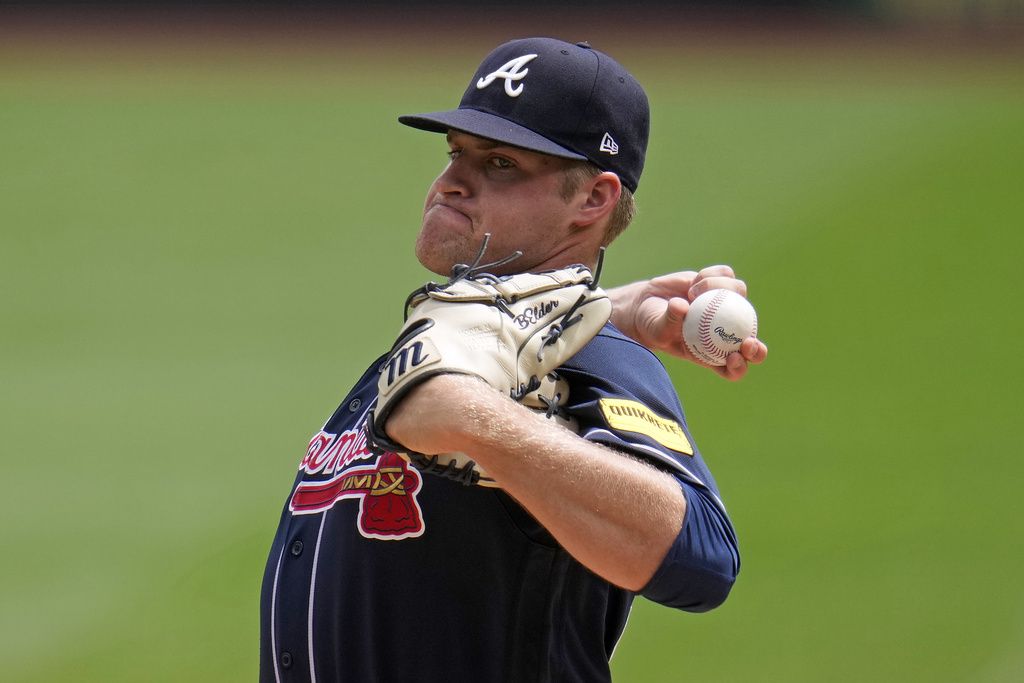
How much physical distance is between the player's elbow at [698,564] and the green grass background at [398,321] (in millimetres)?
3729

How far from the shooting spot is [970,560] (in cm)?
620

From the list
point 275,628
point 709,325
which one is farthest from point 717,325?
point 275,628

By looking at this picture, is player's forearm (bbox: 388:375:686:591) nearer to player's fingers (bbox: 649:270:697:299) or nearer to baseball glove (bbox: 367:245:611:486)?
baseball glove (bbox: 367:245:611:486)

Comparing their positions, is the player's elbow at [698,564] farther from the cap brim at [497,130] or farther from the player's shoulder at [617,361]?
the cap brim at [497,130]

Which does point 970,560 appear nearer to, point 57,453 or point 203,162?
point 57,453

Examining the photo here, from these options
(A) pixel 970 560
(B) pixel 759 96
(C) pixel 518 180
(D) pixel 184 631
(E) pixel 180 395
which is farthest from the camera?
(B) pixel 759 96

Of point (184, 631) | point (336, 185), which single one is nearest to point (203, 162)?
point (336, 185)

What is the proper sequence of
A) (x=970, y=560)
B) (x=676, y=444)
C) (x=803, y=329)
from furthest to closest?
(x=803, y=329)
(x=970, y=560)
(x=676, y=444)

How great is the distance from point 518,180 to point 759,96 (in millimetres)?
14077

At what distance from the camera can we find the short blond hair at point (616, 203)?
186 centimetres

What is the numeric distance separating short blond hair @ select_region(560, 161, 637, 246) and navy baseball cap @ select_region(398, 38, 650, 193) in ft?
0.08

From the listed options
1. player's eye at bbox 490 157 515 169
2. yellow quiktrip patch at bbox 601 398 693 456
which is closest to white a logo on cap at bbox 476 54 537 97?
player's eye at bbox 490 157 515 169

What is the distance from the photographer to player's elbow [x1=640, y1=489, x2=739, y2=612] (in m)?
1.43

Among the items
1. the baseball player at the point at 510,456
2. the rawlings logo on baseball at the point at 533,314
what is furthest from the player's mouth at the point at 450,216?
the rawlings logo on baseball at the point at 533,314
